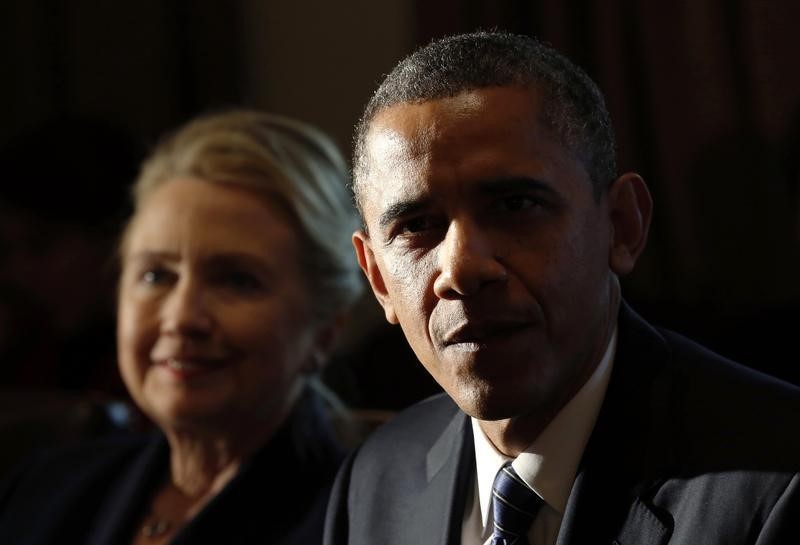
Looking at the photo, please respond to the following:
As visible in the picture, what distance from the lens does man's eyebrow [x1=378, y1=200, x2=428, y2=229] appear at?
102 centimetres

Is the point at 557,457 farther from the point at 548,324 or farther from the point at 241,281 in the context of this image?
the point at 241,281

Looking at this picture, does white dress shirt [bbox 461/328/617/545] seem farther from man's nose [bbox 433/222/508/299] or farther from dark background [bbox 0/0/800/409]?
dark background [bbox 0/0/800/409]

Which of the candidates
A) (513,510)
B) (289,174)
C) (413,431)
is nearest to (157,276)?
(289,174)

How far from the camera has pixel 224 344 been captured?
1.70 meters

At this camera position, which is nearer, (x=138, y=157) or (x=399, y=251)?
(x=399, y=251)

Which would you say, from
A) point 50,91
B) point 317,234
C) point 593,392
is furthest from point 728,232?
point 50,91

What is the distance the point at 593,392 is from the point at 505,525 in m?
0.16

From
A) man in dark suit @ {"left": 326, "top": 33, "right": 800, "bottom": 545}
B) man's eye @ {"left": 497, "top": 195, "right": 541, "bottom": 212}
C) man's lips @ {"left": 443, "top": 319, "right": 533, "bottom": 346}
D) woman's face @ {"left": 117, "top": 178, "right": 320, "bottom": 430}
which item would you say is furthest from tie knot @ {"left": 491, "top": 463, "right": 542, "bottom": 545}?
woman's face @ {"left": 117, "top": 178, "right": 320, "bottom": 430}

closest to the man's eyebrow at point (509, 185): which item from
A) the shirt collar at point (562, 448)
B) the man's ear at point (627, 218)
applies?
the man's ear at point (627, 218)

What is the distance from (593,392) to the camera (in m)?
1.08

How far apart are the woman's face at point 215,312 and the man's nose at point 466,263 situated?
768 millimetres

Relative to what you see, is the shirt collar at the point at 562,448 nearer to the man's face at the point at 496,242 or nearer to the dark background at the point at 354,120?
the man's face at the point at 496,242

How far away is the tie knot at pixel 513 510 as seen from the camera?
1.06 meters

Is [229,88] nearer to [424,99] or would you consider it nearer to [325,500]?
[325,500]
